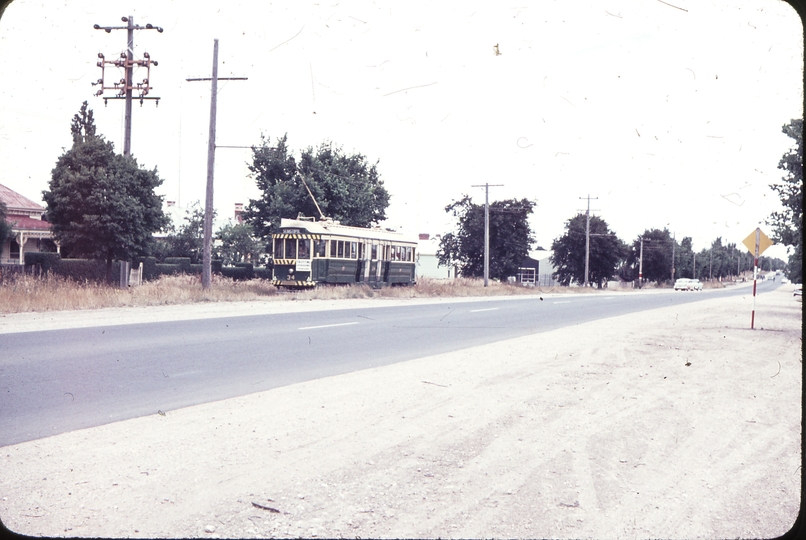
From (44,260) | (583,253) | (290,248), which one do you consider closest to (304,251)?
(290,248)

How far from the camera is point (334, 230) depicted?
3141 cm

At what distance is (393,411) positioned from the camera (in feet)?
24.0

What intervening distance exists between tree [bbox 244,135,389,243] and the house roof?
13.3m

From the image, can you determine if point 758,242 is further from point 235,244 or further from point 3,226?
point 235,244

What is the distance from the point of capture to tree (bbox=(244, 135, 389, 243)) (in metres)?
45.9

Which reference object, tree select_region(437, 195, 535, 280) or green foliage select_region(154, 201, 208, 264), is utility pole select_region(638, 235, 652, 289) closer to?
tree select_region(437, 195, 535, 280)

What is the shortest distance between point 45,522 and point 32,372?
5396 millimetres

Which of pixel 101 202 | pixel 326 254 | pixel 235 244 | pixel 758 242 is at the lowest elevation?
pixel 326 254

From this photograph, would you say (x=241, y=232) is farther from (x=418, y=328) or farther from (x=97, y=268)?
(x=418, y=328)

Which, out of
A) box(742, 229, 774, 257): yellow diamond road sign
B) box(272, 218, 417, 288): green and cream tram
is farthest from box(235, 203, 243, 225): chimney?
box(742, 229, 774, 257): yellow diamond road sign

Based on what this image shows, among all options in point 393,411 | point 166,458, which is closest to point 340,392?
point 393,411

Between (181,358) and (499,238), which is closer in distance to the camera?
(181,358)

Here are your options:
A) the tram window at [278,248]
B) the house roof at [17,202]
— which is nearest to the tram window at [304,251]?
the tram window at [278,248]

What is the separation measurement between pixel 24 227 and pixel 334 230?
2153 cm
